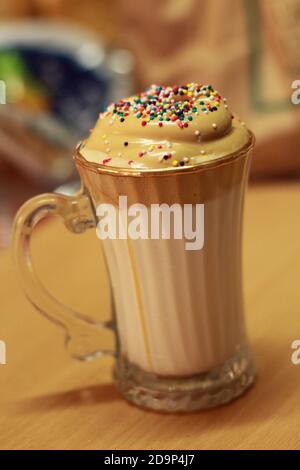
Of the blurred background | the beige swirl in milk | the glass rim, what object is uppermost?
the beige swirl in milk

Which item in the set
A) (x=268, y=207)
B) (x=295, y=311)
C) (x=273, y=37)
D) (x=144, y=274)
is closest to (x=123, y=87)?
(x=273, y=37)

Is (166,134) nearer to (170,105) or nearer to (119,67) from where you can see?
(170,105)

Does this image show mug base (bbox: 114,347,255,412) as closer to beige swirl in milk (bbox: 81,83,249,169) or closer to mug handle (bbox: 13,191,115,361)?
mug handle (bbox: 13,191,115,361)

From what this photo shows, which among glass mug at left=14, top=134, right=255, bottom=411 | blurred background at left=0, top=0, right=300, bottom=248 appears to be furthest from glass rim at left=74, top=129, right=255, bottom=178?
blurred background at left=0, top=0, right=300, bottom=248

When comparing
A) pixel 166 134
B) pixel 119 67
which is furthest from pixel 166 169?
pixel 119 67

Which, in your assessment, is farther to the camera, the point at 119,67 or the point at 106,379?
the point at 119,67

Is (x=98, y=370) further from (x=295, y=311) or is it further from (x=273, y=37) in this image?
(x=273, y=37)
